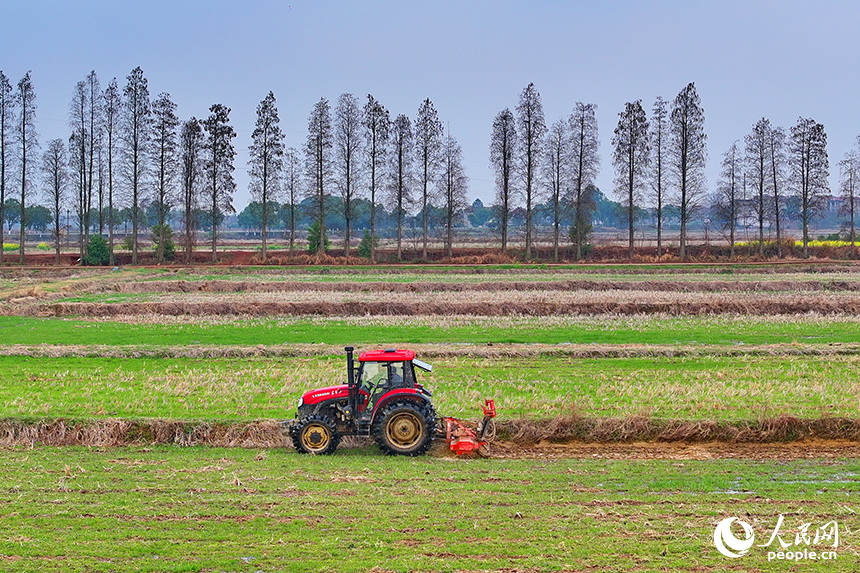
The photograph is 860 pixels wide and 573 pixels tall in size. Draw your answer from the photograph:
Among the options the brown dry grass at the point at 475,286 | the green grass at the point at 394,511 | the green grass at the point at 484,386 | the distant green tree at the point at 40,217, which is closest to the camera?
the green grass at the point at 394,511

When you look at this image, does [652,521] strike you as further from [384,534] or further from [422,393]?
[422,393]

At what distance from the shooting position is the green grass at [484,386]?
1873 centimetres

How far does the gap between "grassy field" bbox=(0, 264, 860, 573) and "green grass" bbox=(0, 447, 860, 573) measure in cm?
4

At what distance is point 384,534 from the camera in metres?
11.1

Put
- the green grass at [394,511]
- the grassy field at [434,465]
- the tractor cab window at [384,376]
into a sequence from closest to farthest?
1. the green grass at [394,511]
2. the grassy field at [434,465]
3. the tractor cab window at [384,376]

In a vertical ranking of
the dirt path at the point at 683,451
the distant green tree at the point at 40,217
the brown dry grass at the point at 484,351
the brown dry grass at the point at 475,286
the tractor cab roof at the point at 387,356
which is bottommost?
the dirt path at the point at 683,451

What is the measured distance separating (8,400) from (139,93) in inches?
2821

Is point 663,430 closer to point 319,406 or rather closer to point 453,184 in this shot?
point 319,406

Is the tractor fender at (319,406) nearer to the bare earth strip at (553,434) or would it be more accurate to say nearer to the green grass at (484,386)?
the bare earth strip at (553,434)

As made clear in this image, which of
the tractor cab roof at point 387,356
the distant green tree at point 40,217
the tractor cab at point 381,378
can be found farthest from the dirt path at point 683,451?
the distant green tree at point 40,217

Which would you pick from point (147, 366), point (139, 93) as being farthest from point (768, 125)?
point (147, 366)

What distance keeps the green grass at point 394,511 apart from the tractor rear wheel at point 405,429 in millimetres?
291

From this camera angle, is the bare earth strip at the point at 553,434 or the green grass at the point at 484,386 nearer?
the bare earth strip at the point at 553,434

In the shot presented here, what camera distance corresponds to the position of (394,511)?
476 inches
